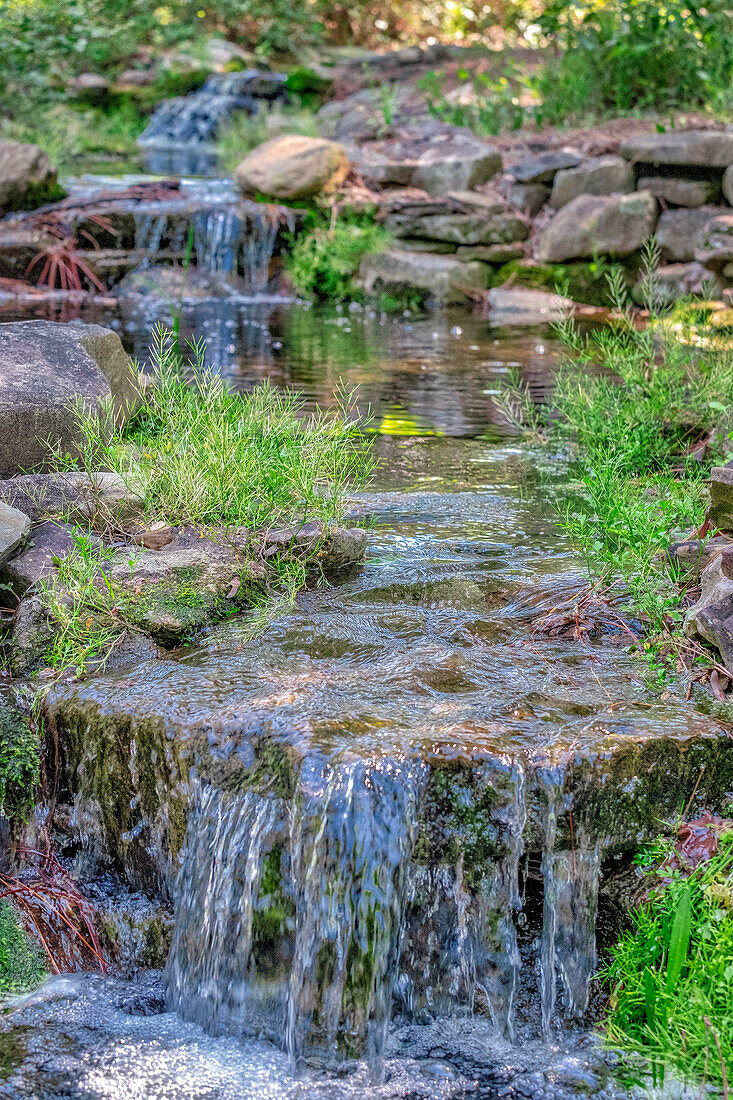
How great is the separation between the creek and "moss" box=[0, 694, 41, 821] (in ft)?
0.28

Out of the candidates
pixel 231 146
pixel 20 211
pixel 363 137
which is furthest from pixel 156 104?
pixel 20 211

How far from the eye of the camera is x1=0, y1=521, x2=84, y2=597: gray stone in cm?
320

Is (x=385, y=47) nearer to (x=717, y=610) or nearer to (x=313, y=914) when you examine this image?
(x=717, y=610)

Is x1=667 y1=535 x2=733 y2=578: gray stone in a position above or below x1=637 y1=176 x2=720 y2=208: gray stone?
below

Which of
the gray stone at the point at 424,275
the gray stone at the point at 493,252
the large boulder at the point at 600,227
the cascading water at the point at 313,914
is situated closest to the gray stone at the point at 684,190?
the large boulder at the point at 600,227

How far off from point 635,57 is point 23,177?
24.1 feet

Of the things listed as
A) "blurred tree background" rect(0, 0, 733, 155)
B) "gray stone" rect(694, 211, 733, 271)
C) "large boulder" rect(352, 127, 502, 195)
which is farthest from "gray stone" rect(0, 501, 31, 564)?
"blurred tree background" rect(0, 0, 733, 155)

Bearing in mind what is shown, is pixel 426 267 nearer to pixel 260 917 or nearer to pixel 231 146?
pixel 231 146

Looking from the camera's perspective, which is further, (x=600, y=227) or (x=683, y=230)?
(x=683, y=230)

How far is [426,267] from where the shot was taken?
1090 centimetres

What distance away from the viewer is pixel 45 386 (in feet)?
13.2

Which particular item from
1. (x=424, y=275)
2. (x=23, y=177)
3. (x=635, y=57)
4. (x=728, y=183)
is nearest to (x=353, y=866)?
(x=424, y=275)

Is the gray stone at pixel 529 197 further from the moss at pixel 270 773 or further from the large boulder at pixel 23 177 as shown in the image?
the moss at pixel 270 773

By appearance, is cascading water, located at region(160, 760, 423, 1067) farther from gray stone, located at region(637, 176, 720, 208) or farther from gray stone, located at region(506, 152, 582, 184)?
gray stone, located at region(506, 152, 582, 184)
